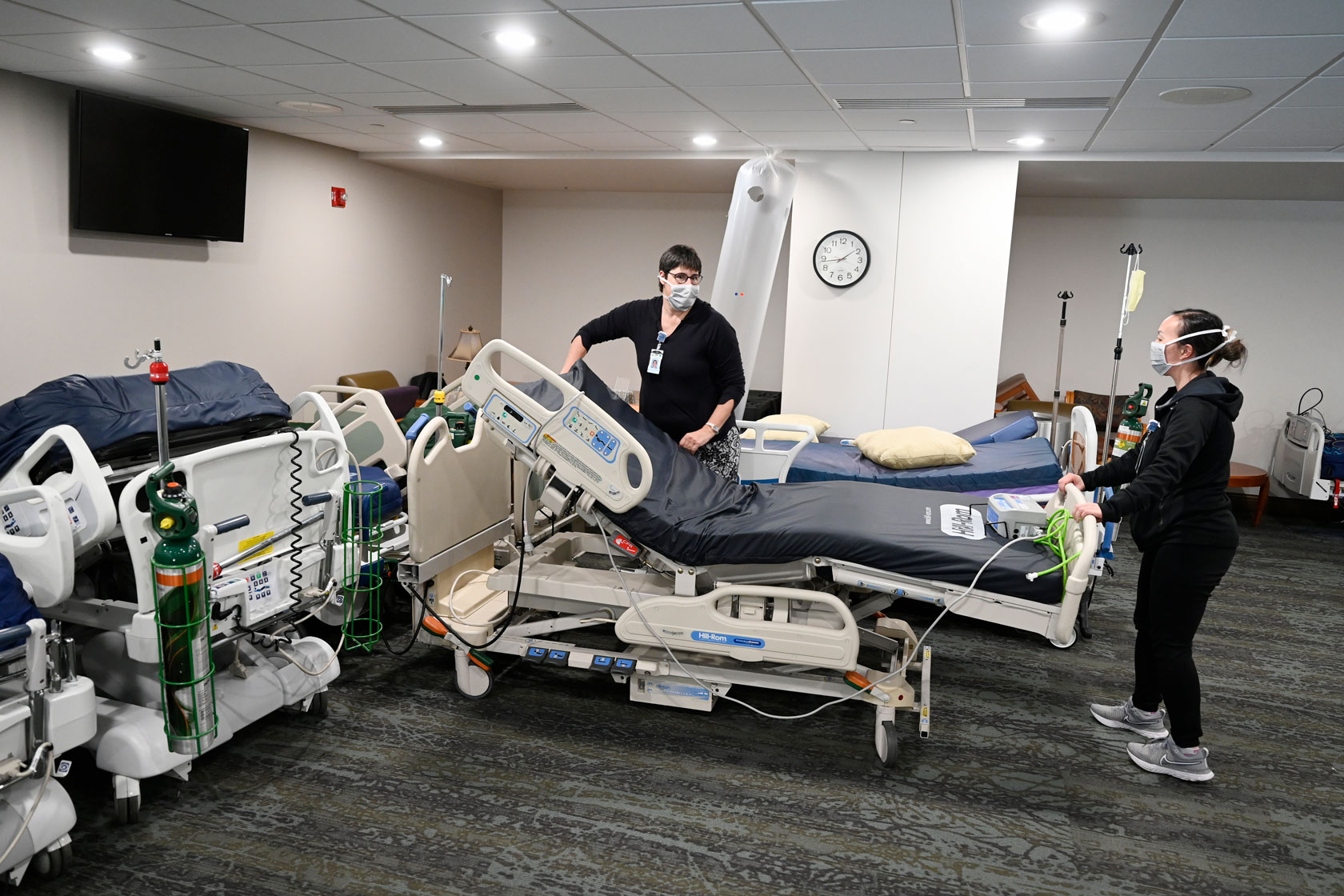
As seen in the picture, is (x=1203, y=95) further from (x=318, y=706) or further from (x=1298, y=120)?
(x=318, y=706)

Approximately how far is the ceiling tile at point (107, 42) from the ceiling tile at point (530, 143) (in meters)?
1.95

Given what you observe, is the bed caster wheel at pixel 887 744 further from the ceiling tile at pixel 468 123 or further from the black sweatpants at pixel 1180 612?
the ceiling tile at pixel 468 123

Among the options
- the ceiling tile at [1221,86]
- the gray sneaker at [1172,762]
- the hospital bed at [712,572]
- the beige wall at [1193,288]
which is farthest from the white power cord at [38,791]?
the beige wall at [1193,288]

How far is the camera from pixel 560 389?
2760 mm

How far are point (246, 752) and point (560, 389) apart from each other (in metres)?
1.47

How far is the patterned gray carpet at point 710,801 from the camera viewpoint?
7.13 feet

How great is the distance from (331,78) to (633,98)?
4.48 ft

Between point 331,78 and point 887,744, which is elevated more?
point 331,78

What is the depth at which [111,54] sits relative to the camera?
11.9 ft

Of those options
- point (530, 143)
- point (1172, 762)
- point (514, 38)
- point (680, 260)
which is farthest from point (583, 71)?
point (1172, 762)

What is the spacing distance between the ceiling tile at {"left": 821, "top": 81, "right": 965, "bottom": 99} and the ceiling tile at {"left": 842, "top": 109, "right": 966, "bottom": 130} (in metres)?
0.27

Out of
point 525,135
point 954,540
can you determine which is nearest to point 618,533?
point 954,540

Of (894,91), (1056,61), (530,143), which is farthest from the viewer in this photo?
(530,143)

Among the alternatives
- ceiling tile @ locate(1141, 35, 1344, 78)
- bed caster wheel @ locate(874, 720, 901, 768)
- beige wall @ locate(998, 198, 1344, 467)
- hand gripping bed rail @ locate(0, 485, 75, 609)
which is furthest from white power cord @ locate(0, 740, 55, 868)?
beige wall @ locate(998, 198, 1344, 467)
